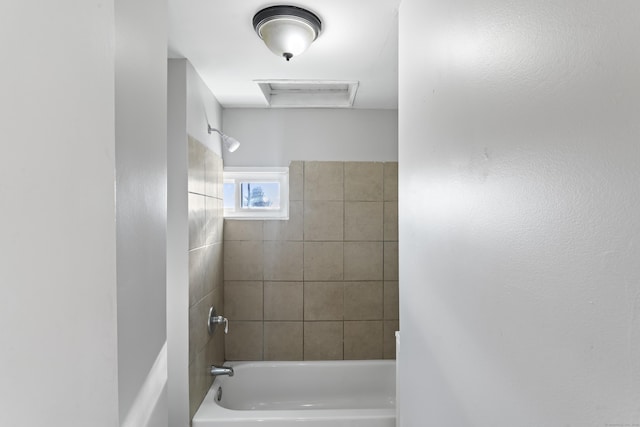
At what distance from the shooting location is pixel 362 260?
10.0ft

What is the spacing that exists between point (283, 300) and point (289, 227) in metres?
0.58

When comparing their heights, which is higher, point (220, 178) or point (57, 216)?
point (220, 178)

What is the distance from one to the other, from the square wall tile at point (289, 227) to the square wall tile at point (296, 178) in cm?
10

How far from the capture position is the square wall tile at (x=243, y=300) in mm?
3000

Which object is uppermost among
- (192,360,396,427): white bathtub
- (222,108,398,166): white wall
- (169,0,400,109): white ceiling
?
(169,0,400,109): white ceiling

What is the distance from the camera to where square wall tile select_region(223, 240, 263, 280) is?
300 centimetres

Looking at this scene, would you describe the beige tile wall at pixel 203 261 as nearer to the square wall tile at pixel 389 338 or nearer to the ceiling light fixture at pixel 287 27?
the ceiling light fixture at pixel 287 27

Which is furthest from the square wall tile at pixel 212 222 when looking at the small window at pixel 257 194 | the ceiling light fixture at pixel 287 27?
the ceiling light fixture at pixel 287 27

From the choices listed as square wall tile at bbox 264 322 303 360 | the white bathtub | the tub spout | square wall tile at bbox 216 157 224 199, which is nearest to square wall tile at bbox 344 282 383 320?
the white bathtub

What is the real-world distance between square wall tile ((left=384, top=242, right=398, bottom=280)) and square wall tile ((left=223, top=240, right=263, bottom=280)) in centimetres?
100

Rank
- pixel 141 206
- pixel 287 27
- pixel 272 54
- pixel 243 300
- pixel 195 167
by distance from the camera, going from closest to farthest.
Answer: pixel 141 206 → pixel 287 27 → pixel 272 54 → pixel 195 167 → pixel 243 300

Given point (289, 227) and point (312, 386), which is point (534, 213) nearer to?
point (289, 227)

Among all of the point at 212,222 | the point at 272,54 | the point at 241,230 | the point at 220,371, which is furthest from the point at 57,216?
the point at 241,230

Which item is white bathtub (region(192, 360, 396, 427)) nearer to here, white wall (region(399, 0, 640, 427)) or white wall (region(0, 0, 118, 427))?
white wall (region(399, 0, 640, 427))
